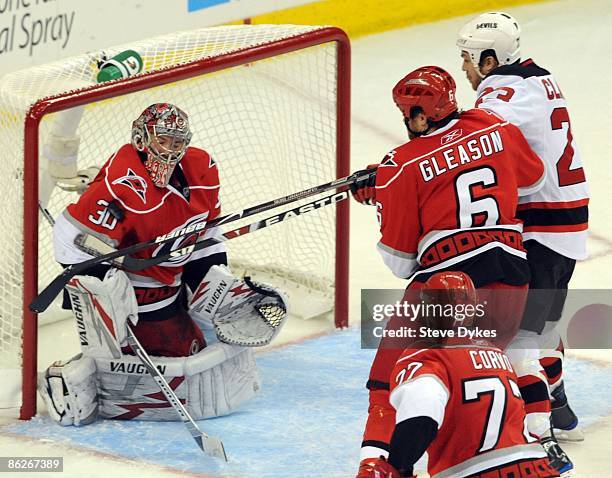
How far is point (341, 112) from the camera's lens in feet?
15.5

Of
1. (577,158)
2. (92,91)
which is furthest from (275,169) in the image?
(577,158)

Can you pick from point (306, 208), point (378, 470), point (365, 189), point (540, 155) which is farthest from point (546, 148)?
point (378, 470)

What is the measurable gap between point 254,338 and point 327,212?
0.84m

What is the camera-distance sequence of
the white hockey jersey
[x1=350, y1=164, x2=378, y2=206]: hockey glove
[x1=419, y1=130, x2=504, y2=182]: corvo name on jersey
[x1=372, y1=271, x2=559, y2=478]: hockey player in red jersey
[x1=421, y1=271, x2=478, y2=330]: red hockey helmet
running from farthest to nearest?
[x1=350, y1=164, x2=378, y2=206]: hockey glove, the white hockey jersey, [x1=419, y1=130, x2=504, y2=182]: corvo name on jersey, [x1=421, y1=271, x2=478, y2=330]: red hockey helmet, [x1=372, y1=271, x2=559, y2=478]: hockey player in red jersey

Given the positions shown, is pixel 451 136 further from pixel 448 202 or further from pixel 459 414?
pixel 459 414

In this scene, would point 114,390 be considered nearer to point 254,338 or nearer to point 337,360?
point 254,338

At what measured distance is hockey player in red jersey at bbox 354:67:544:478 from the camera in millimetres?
3494

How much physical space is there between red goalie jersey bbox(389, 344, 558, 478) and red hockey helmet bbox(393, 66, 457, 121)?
2.27ft

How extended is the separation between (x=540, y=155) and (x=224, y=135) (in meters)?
1.61

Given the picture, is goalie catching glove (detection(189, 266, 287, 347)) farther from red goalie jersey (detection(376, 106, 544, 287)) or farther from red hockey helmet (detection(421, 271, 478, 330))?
red hockey helmet (detection(421, 271, 478, 330))

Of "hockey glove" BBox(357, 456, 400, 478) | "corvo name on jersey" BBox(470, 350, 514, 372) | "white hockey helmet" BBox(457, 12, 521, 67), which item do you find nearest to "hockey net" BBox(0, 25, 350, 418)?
"white hockey helmet" BBox(457, 12, 521, 67)

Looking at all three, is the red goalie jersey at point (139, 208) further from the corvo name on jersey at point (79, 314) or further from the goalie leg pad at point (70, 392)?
the goalie leg pad at point (70, 392)

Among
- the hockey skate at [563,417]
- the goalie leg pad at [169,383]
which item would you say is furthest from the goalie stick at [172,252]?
the hockey skate at [563,417]

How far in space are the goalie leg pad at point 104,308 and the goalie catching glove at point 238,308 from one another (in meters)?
0.29
